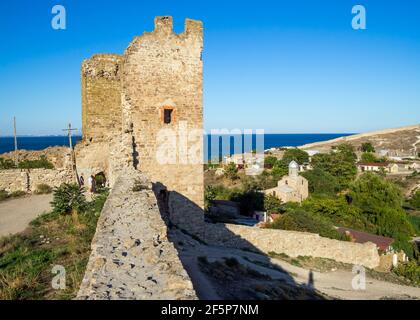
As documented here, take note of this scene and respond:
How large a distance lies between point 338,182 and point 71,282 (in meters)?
44.0

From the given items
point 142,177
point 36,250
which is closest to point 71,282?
point 36,250

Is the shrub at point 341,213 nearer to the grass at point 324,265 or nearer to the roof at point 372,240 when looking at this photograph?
the roof at point 372,240

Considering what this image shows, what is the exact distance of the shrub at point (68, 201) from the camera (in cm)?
1189

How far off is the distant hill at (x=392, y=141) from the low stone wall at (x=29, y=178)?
74.6 metres

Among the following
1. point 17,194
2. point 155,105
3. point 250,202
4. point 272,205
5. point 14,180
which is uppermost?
point 155,105

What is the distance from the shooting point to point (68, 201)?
1207 cm

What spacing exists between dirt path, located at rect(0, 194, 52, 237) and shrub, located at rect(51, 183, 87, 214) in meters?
1.04

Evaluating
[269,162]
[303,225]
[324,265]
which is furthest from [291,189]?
[269,162]

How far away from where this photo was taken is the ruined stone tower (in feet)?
38.6

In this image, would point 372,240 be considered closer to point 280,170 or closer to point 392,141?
point 280,170

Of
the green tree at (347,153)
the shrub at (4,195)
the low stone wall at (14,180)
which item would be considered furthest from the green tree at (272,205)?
the green tree at (347,153)

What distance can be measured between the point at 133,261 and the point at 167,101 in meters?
8.40
